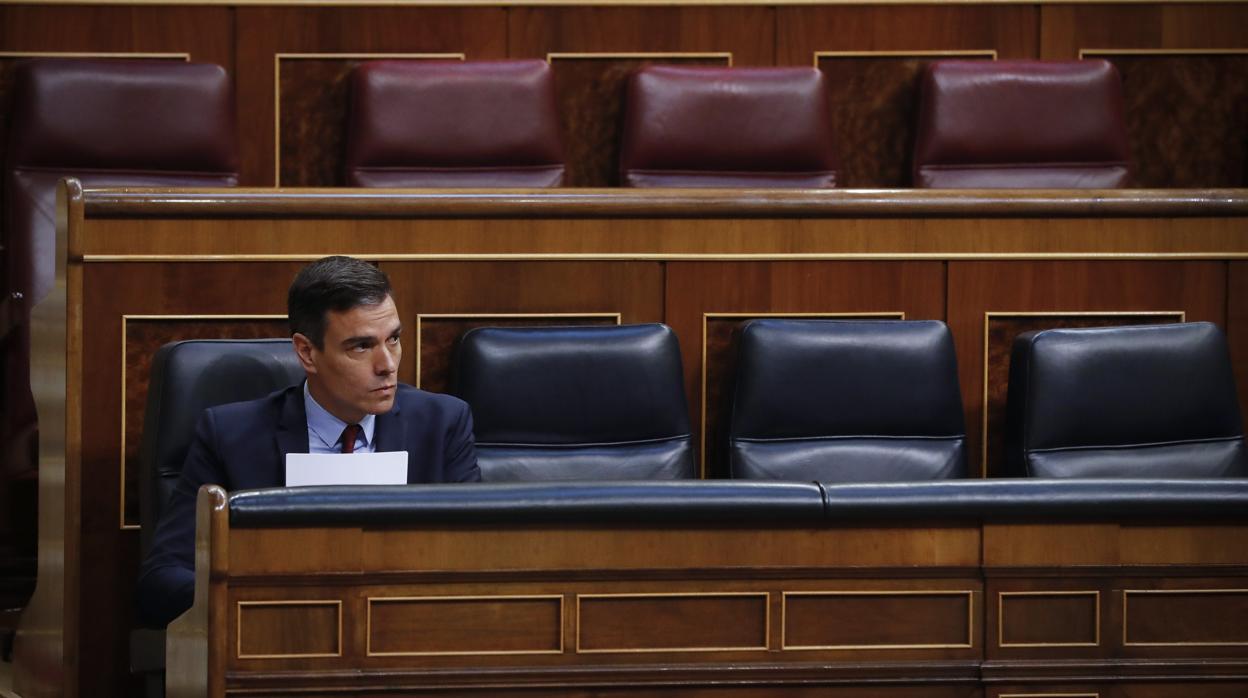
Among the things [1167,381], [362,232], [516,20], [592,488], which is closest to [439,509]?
[592,488]

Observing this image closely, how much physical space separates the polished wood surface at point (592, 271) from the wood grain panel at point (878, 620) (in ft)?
1.17

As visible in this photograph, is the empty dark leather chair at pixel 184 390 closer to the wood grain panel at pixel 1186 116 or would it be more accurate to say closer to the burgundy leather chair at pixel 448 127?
the burgundy leather chair at pixel 448 127

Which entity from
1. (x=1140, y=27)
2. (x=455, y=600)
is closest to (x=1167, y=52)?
(x=1140, y=27)

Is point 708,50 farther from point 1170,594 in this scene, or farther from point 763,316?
point 1170,594

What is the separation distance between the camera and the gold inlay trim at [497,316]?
88cm

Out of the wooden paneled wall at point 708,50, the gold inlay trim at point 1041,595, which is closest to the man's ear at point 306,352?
the gold inlay trim at point 1041,595

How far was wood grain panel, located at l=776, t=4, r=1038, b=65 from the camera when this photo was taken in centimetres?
126

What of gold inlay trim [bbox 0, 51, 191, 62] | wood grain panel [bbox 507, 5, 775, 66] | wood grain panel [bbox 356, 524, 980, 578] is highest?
wood grain panel [bbox 507, 5, 775, 66]

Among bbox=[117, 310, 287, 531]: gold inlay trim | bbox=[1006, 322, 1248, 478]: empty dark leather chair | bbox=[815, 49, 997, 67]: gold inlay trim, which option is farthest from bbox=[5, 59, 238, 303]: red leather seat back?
bbox=[1006, 322, 1248, 478]: empty dark leather chair

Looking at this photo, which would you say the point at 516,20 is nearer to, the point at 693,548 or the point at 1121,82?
the point at 1121,82

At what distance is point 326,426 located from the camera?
744 millimetres

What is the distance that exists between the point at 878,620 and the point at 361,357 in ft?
0.96

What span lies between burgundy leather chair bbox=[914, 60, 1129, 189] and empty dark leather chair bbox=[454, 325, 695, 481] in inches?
16.4

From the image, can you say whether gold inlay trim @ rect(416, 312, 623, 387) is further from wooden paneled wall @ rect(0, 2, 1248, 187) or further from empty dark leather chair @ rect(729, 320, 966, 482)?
wooden paneled wall @ rect(0, 2, 1248, 187)
